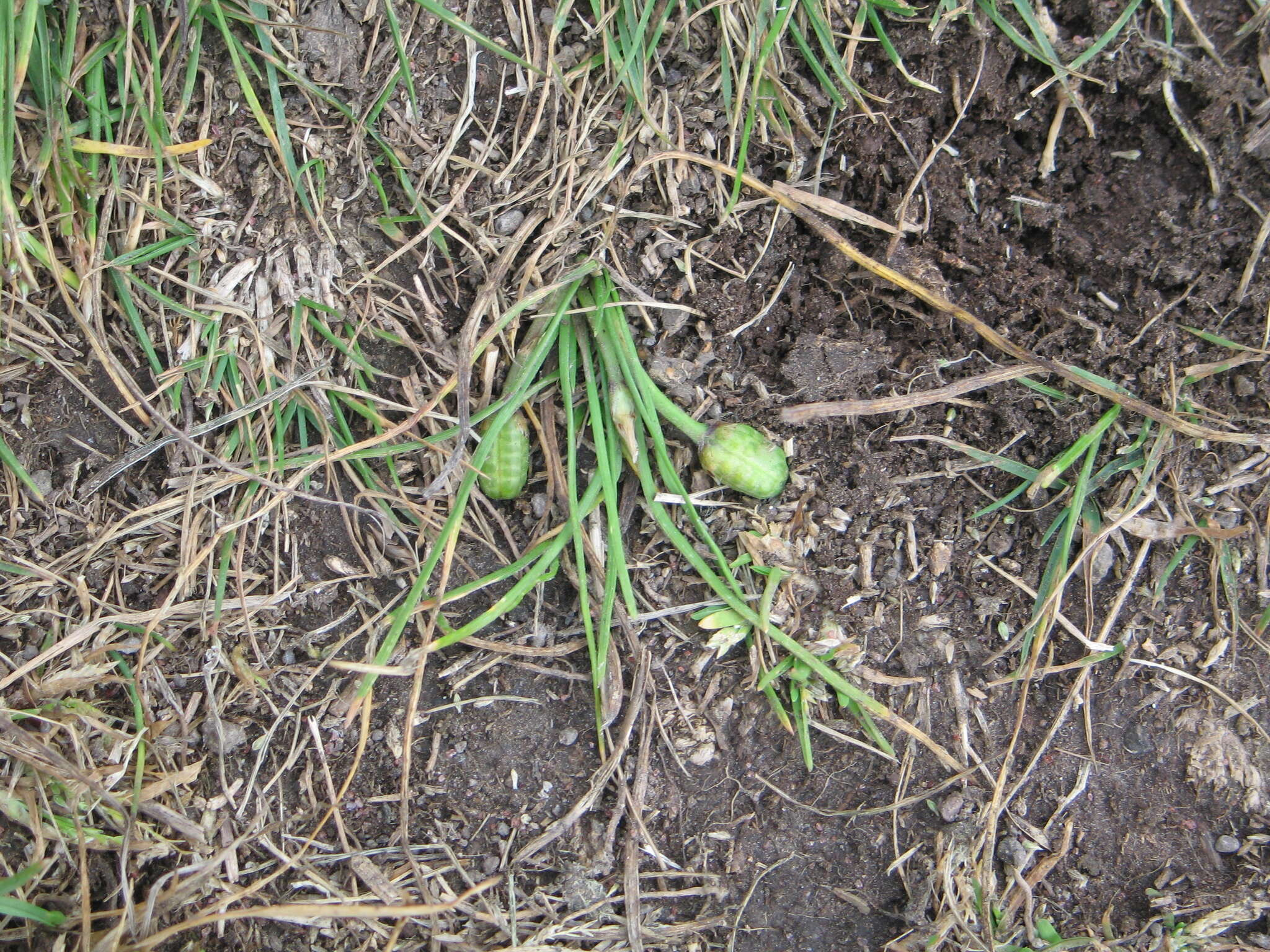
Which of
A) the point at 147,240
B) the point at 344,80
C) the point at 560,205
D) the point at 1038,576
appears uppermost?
the point at 344,80

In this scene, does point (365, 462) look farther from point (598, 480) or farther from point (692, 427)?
point (692, 427)

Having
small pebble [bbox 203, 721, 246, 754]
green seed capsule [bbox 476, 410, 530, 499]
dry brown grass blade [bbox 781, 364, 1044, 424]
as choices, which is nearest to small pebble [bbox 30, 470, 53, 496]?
small pebble [bbox 203, 721, 246, 754]

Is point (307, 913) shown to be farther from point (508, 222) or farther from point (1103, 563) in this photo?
point (1103, 563)

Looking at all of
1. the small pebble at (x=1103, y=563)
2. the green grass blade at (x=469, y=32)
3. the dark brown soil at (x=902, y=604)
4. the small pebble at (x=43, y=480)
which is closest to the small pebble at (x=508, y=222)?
the dark brown soil at (x=902, y=604)

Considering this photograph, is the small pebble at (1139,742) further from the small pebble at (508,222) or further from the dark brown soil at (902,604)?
the small pebble at (508,222)

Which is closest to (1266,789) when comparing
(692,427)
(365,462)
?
(692,427)

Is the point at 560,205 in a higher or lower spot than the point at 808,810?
higher
